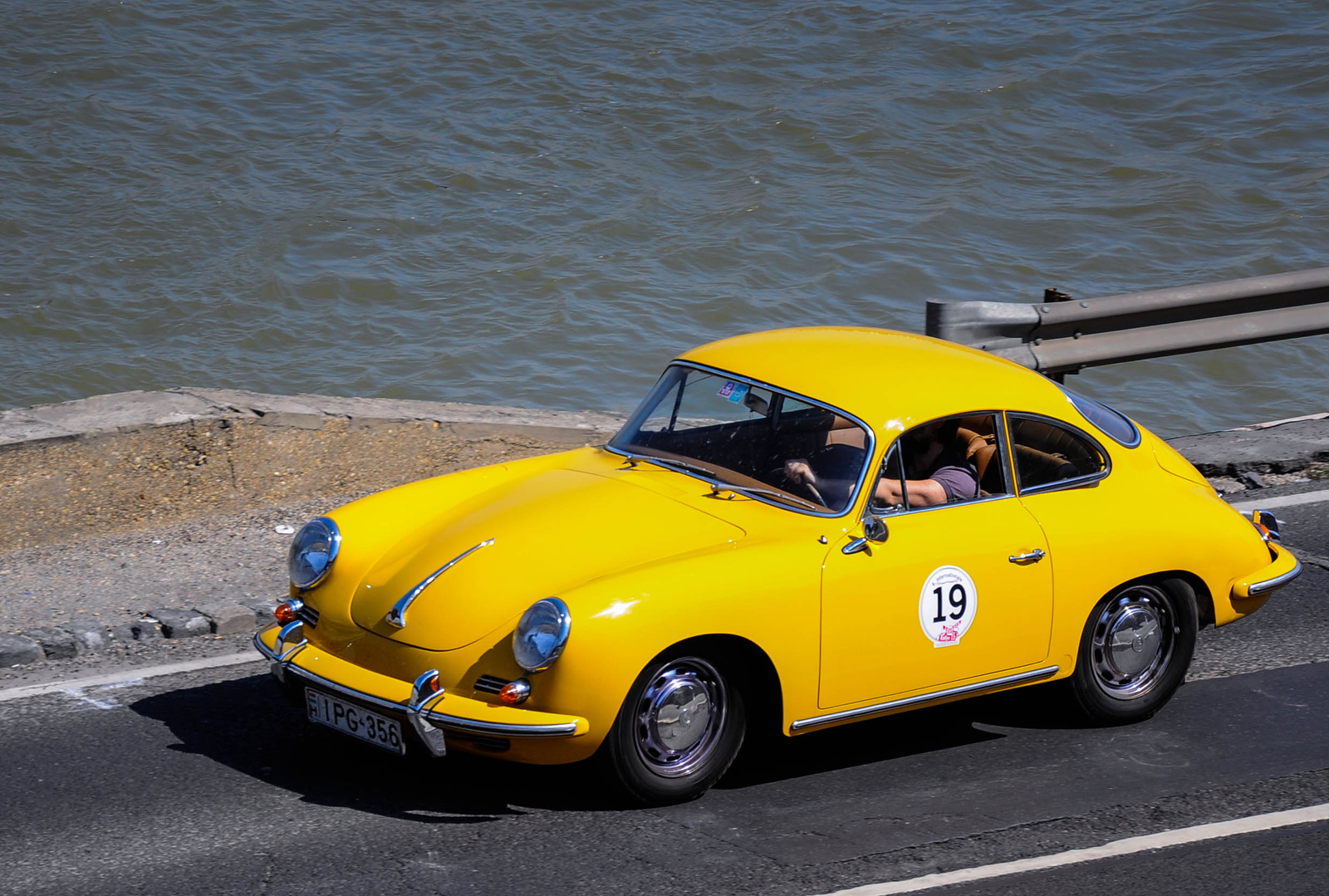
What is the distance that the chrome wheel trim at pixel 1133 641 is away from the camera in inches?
218

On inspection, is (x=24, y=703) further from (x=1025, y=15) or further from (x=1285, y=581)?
(x=1025, y=15)

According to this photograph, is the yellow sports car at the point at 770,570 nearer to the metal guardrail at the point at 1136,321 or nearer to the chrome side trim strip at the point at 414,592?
the chrome side trim strip at the point at 414,592

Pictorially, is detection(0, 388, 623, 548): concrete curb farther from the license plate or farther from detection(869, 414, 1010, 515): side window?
detection(869, 414, 1010, 515): side window

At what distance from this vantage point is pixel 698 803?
190 inches

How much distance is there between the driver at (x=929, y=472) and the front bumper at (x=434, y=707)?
4.58ft

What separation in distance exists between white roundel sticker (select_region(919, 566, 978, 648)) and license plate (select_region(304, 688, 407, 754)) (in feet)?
6.15

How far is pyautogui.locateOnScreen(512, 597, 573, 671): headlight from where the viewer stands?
4.45m

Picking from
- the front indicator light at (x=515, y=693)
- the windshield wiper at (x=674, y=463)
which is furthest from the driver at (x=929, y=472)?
the front indicator light at (x=515, y=693)

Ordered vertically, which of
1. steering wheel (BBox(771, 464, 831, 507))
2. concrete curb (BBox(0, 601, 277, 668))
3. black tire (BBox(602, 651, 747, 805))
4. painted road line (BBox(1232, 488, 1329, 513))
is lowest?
concrete curb (BBox(0, 601, 277, 668))

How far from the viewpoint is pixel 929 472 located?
5.41m

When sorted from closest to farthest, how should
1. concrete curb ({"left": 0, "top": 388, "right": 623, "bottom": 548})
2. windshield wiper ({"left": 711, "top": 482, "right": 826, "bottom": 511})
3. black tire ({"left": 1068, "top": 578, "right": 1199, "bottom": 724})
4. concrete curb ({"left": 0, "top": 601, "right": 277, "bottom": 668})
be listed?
Result: windshield wiper ({"left": 711, "top": 482, "right": 826, "bottom": 511})
black tire ({"left": 1068, "top": 578, "right": 1199, "bottom": 724})
concrete curb ({"left": 0, "top": 601, "right": 277, "bottom": 668})
concrete curb ({"left": 0, "top": 388, "right": 623, "bottom": 548})

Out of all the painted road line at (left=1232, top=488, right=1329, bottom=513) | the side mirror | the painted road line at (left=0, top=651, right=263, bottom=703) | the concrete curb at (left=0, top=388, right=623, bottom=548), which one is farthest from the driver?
the concrete curb at (left=0, top=388, right=623, bottom=548)

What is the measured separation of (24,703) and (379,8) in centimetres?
1843

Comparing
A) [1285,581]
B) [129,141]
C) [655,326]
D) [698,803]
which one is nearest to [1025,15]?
[655,326]
